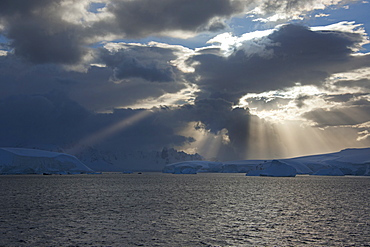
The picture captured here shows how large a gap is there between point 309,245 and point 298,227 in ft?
27.4

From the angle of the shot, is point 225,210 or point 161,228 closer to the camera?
point 161,228

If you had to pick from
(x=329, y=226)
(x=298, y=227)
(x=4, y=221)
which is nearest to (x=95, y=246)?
(x=4, y=221)

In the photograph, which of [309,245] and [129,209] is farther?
[129,209]

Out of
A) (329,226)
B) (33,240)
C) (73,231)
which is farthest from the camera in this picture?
(329,226)

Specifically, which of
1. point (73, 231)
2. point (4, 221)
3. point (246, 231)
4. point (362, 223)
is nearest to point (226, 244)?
point (246, 231)

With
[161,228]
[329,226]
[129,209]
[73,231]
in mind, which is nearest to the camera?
[73,231]

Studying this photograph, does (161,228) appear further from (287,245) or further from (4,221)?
(4,221)

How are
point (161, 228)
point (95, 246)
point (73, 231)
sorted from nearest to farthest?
point (95, 246) < point (73, 231) < point (161, 228)

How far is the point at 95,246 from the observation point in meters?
25.3

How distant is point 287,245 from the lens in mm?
26344

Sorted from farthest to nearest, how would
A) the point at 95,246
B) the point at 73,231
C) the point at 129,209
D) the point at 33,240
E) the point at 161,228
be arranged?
1. the point at 129,209
2. the point at 161,228
3. the point at 73,231
4. the point at 33,240
5. the point at 95,246

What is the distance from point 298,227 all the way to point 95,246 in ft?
65.7

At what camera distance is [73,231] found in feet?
101

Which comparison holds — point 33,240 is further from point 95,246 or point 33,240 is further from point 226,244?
point 226,244
